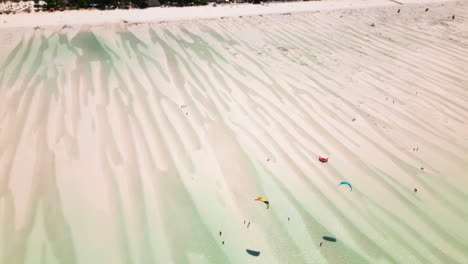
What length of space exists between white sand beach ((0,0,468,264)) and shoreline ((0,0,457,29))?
1.79ft

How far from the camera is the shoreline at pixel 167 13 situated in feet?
36.4

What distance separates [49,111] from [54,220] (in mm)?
2897

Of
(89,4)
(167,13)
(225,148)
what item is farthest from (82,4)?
(225,148)

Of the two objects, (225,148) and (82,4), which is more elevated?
(82,4)

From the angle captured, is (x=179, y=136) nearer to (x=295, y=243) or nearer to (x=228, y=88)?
(x=228, y=88)

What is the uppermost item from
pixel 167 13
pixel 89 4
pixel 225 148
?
pixel 89 4

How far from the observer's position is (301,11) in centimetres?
1395

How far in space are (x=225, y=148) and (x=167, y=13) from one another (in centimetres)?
867

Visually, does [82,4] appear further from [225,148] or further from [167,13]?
[225,148]

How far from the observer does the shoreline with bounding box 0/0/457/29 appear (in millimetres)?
11109

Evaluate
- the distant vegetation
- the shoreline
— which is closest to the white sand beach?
the shoreline

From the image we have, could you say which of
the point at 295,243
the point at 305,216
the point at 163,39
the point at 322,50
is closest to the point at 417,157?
the point at 305,216

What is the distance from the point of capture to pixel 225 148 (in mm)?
5750

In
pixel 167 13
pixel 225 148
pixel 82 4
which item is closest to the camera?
pixel 225 148
